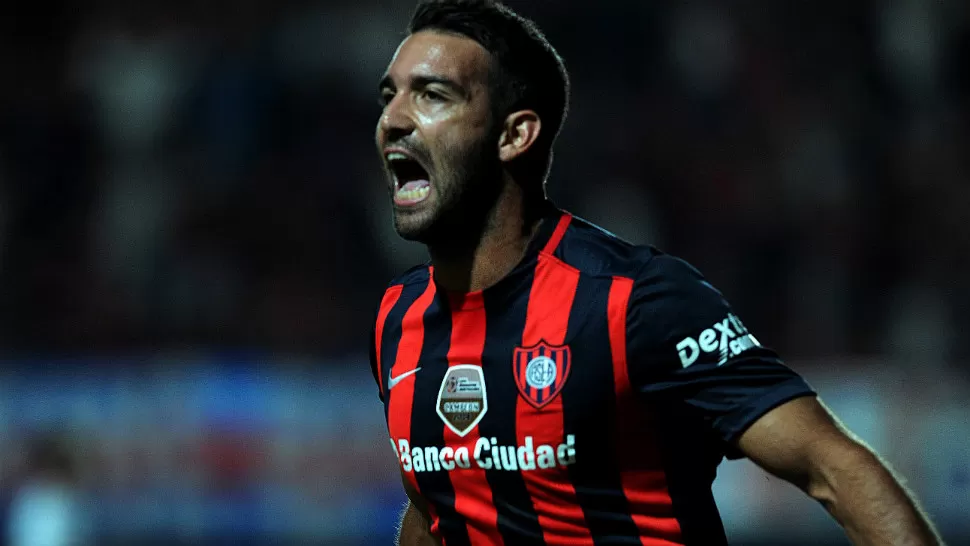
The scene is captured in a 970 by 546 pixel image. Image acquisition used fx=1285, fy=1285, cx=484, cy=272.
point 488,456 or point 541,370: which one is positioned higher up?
point 541,370

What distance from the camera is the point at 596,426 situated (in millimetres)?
2721

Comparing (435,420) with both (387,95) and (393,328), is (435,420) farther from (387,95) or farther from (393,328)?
(387,95)

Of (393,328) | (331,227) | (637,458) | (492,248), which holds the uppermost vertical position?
(331,227)

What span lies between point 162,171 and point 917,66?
18.2 feet

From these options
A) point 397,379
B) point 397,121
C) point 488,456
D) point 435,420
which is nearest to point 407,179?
point 397,121

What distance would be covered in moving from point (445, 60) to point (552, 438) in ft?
3.03

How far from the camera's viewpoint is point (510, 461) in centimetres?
281

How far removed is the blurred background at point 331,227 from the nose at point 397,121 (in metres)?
4.74

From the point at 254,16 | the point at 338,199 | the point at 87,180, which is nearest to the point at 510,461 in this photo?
the point at 338,199

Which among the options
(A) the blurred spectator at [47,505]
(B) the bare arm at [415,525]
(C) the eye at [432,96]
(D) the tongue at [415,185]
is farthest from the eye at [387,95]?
(A) the blurred spectator at [47,505]

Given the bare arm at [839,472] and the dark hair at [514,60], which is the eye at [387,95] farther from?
the bare arm at [839,472]

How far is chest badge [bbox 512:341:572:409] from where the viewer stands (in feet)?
9.07

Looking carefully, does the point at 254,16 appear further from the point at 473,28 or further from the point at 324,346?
the point at 473,28

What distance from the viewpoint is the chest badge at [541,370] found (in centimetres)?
277
